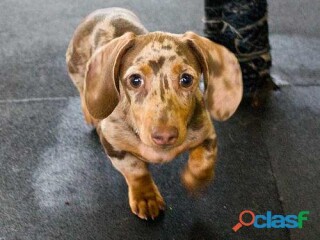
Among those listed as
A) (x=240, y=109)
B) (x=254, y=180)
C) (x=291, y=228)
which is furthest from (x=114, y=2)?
(x=291, y=228)

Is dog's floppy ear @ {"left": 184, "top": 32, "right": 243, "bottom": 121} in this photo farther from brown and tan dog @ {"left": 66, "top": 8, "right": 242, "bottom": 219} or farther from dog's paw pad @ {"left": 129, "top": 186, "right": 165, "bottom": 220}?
dog's paw pad @ {"left": 129, "top": 186, "right": 165, "bottom": 220}

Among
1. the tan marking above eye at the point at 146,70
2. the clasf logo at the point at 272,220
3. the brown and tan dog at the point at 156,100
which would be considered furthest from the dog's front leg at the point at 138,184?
the tan marking above eye at the point at 146,70

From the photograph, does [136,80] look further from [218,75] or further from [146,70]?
[218,75]

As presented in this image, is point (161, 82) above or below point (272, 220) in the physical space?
above

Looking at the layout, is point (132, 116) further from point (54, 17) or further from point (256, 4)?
point (54, 17)

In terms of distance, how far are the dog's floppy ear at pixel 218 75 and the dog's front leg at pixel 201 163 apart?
0.17 metres

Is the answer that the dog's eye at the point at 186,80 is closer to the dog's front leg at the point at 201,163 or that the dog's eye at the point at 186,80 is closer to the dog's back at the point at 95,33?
the dog's front leg at the point at 201,163

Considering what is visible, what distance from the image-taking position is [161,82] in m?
1.49

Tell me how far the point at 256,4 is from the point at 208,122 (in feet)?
2.54

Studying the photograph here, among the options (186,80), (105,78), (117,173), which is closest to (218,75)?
(186,80)

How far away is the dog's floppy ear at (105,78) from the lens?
1598mm

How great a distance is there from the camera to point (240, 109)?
2469 mm

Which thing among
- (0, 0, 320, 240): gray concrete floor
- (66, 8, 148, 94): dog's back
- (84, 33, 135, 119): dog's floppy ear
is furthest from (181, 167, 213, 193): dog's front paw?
(66, 8, 148, 94): dog's back

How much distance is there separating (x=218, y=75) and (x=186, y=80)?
0.47 feet
